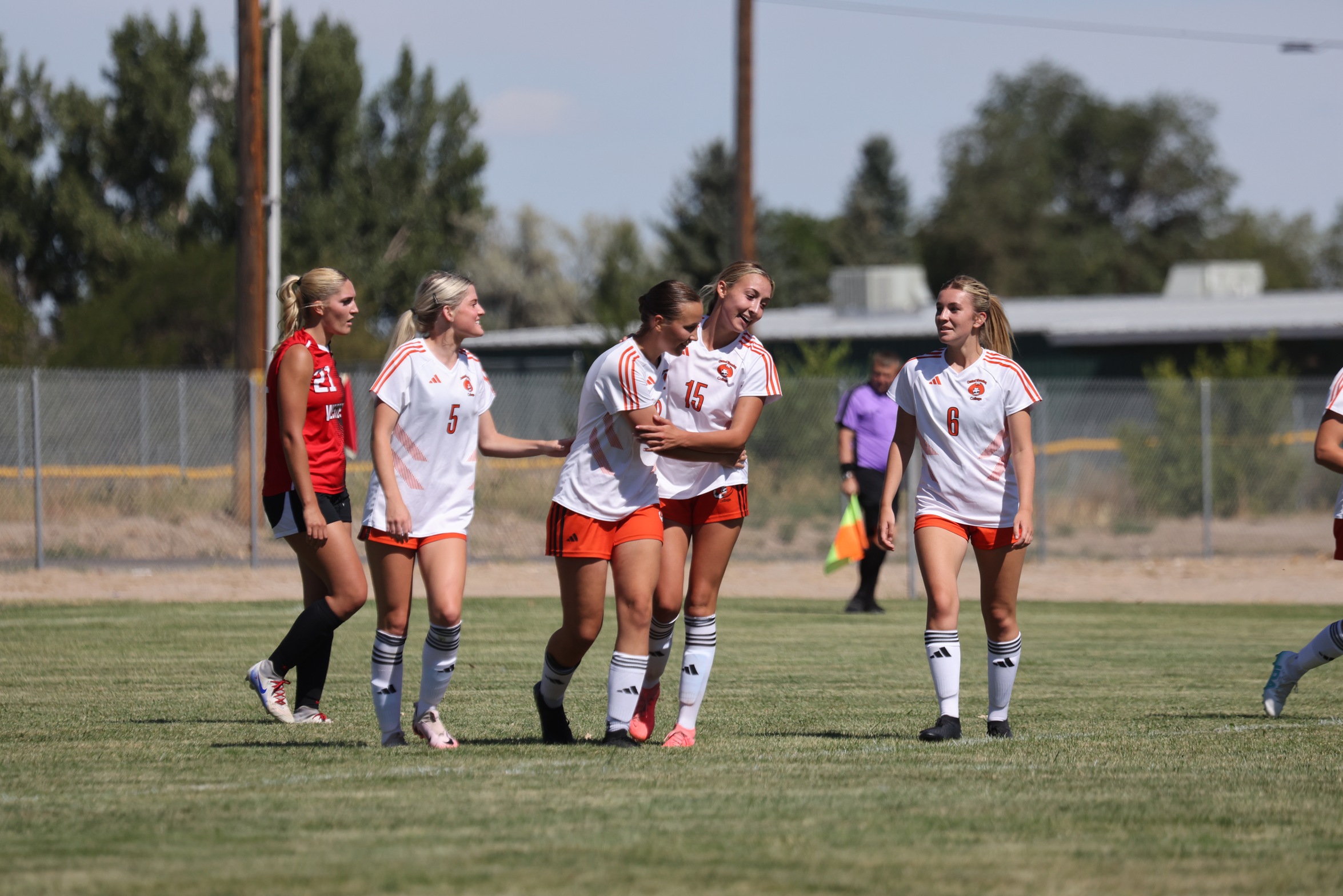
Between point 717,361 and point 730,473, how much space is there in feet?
1.50

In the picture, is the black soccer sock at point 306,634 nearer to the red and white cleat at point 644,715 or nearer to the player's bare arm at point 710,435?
the red and white cleat at point 644,715

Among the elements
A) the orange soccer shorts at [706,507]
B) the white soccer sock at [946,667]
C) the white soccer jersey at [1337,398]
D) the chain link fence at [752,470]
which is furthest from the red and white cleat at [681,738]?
the chain link fence at [752,470]

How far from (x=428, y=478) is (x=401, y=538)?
267mm

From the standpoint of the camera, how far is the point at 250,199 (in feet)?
70.8

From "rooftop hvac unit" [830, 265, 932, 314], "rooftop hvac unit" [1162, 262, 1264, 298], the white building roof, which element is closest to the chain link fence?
the white building roof

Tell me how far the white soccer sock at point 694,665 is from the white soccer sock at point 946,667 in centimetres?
93

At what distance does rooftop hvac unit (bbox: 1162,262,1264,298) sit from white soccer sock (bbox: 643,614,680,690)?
39630 mm

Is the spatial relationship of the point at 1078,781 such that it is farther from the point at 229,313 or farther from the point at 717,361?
the point at 229,313

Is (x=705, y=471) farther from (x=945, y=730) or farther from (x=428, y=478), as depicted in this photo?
(x=945, y=730)

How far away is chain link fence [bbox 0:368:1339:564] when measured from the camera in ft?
65.0

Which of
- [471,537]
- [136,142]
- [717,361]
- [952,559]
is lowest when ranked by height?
[471,537]

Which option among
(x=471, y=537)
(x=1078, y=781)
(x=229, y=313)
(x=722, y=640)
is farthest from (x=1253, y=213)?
(x=1078, y=781)

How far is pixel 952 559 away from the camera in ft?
23.6

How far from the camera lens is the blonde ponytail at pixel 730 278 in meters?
7.00
